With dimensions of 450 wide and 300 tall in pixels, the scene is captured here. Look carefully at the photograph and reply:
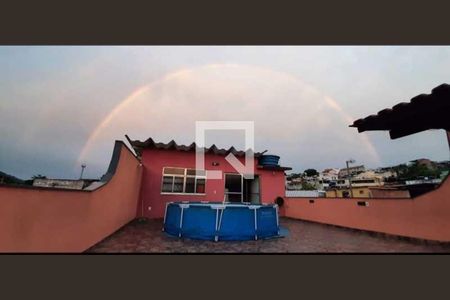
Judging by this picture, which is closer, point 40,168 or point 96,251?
point 96,251

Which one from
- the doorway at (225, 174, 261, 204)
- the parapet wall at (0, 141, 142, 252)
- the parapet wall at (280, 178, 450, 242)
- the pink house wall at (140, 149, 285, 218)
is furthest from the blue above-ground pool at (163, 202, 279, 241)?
the doorway at (225, 174, 261, 204)

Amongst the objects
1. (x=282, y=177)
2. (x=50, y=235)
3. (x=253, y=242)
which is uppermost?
(x=282, y=177)

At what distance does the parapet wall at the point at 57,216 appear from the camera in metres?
2.90

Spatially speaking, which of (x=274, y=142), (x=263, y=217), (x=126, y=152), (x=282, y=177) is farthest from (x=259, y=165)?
(x=126, y=152)

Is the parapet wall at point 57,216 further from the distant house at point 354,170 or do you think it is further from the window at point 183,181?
the distant house at point 354,170

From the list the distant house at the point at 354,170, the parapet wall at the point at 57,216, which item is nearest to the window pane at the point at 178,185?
the parapet wall at the point at 57,216

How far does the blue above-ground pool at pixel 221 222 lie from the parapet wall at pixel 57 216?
6.21 feet

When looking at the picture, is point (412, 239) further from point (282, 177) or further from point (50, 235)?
point (50, 235)

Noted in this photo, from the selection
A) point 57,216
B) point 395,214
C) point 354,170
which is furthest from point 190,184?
point 354,170

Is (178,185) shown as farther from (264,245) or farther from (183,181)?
(264,245)

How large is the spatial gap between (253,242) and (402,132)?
393 centimetres

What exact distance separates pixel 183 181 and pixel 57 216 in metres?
6.14

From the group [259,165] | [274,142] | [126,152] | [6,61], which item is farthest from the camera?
[274,142]

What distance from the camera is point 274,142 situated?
13.1 m
